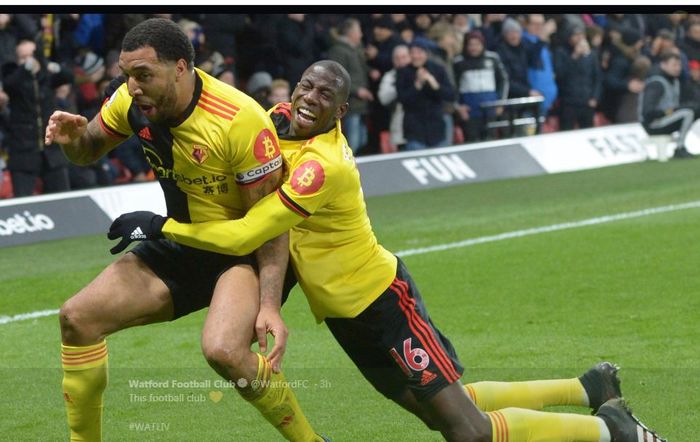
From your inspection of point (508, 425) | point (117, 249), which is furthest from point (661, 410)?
point (117, 249)

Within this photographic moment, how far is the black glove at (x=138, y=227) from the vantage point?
602 centimetres

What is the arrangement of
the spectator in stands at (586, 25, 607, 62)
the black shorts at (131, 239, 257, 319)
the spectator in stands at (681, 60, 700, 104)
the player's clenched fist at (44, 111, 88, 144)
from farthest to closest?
the spectator in stands at (681, 60, 700, 104) < the spectator in stands at (586, 25, 607, 62) < the black shorts at (131, 239, 257, 319) < the player's clenched fist at (44, 111, 88, 144)

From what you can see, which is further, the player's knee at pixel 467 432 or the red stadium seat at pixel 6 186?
the red stadium seat at pixel 6 186

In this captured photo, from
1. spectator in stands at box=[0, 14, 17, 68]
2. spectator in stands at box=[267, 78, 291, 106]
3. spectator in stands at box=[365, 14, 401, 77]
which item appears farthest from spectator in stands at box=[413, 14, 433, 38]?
spectator in stands at box=[0, 14, 17, 68]

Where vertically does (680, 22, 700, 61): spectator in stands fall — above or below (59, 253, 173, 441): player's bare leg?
below

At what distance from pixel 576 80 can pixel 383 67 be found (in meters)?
4.39

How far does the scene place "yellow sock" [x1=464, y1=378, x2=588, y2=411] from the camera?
660 cm

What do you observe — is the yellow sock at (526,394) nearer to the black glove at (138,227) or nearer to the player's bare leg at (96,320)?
the player's bare leg at (96,320)

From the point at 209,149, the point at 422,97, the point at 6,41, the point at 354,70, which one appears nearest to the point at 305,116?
the point at 209,149

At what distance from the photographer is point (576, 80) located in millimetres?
21906

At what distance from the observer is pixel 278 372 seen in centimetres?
589

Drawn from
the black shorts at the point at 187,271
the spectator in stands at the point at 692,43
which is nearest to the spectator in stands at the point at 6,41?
the black shorts at the point at 187,271

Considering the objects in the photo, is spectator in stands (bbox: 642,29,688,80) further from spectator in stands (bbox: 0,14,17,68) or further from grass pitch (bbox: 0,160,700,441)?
spectator in stands (bbox: 0,14,17,68)

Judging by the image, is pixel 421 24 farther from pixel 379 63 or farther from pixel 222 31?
pixel 222 31
